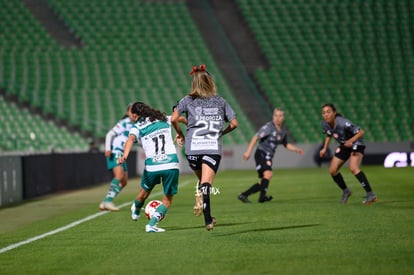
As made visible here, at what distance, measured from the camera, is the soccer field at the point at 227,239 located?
336 inches

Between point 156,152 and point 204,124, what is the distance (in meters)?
0.99

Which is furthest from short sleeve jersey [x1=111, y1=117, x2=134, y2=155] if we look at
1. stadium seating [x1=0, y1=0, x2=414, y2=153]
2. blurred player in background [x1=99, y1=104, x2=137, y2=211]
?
stadium seating [x1=0, y1=0, x2=414, y2=153]

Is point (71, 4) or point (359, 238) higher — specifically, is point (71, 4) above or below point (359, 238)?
above

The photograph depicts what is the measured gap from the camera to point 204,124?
38.8ft

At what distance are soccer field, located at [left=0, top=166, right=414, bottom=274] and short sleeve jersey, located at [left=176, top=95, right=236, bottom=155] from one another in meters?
1.17

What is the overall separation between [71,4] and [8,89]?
9.05m

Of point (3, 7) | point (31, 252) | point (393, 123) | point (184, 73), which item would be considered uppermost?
point (3, 7)

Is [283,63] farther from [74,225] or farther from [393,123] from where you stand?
[74,225]

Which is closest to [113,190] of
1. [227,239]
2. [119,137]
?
[119,137]

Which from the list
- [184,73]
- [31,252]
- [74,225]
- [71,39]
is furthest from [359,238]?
[71,39]

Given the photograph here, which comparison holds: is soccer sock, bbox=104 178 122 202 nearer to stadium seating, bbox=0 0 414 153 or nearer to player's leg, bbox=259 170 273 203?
player's leg, bbox=259 170 273 203

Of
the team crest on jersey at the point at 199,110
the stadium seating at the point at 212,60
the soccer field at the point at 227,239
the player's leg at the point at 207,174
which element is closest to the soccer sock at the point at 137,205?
the soccer field at the point at 227,239

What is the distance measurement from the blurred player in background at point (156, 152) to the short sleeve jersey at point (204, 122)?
629 millimetres

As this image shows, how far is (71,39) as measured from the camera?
44.8m
